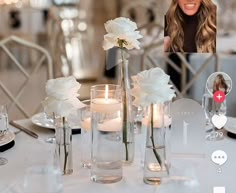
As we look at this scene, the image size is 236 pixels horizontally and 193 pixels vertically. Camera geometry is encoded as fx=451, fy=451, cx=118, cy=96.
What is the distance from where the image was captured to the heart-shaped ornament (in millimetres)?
1432

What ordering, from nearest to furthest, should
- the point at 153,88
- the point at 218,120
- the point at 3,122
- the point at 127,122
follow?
the point at 153,88 < the point at 127,122 < the point at 3,122 < the point at 218,120

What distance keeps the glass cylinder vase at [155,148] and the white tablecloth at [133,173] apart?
3 centimetres

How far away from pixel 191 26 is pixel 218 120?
1.07 ft

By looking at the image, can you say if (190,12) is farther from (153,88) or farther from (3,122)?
(3,122)

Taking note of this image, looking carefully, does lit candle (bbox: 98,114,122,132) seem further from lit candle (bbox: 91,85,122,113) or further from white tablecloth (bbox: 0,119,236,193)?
white tablecloth (bbox: 0,119,236,193)

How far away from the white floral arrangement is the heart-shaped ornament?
0.51m

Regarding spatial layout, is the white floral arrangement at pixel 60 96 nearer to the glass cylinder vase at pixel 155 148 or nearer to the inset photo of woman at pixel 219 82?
the glass cylinder vase at pixel 155 148

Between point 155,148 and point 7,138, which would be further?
point 7,138

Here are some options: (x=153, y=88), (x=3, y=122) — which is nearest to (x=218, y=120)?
(x=153, y=88)

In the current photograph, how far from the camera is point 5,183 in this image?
3.63 ft

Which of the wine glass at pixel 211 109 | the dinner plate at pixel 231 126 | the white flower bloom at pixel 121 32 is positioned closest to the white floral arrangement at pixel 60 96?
the white flower bloom at pixel 121 32

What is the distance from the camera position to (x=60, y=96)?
1.13 meters

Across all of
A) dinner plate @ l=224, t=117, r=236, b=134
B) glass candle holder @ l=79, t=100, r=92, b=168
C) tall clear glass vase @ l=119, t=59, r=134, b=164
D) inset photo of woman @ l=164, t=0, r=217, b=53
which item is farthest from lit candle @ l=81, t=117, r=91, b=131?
dinner plate @ l=224, t=117, r=236, b=134

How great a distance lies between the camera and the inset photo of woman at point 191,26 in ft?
4.25
